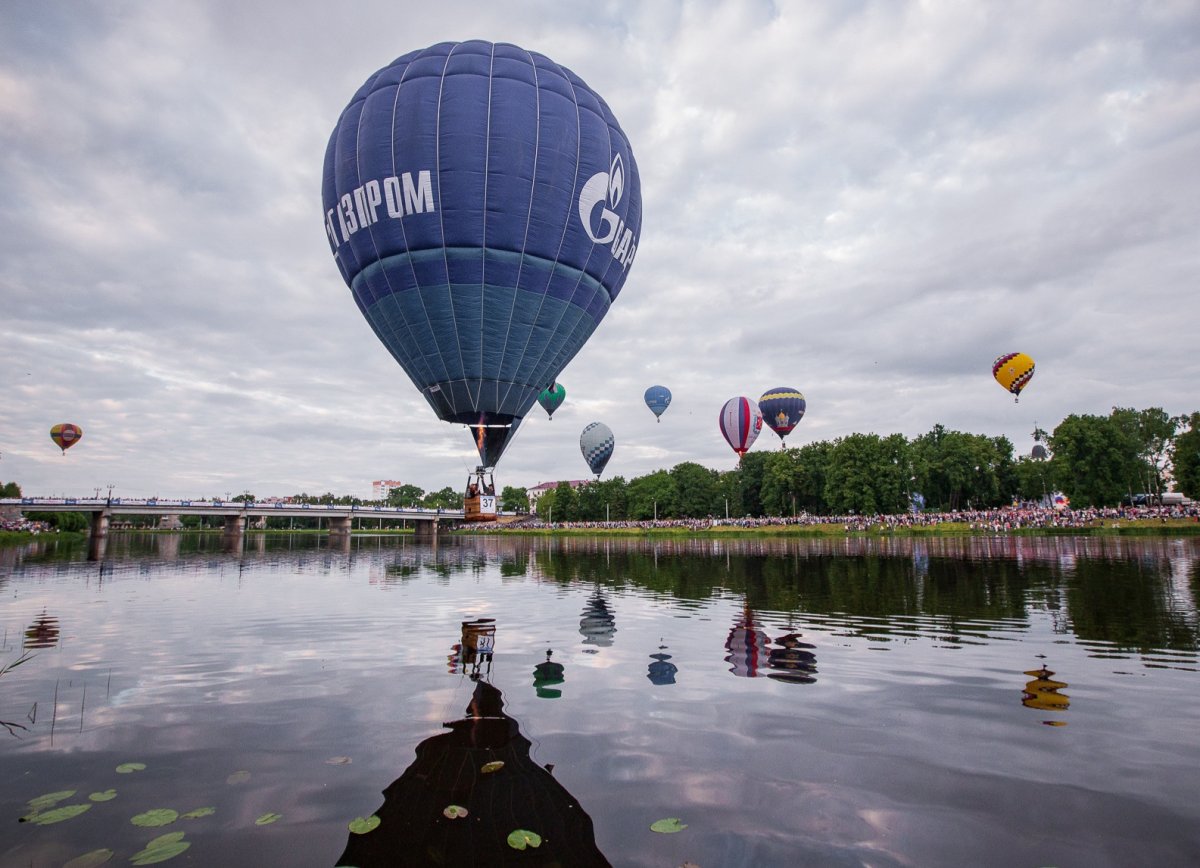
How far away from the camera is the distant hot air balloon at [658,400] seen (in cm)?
9332

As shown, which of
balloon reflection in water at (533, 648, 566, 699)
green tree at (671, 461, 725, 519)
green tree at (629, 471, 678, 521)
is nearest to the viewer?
balloon reflection in water at (533, 648, 566, 699)

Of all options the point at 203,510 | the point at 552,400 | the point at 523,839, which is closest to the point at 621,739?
the point at 523,839

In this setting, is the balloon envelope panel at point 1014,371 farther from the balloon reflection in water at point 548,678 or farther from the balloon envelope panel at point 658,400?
the balloon reflection in water at point 548,678

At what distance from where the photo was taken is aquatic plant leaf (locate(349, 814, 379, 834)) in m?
4.46

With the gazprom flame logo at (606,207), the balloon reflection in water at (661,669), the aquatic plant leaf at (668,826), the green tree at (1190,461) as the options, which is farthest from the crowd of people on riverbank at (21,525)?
the green tree at (1190,461)

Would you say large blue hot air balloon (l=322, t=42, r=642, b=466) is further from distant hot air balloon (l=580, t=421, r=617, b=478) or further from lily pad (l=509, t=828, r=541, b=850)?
distant hot air balloon (l=580, t=421, r=617, b=478)

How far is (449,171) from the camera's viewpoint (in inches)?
945

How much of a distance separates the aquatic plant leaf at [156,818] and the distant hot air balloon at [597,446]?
333ft

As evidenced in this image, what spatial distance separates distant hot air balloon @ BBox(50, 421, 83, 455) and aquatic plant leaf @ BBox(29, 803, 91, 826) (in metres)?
126

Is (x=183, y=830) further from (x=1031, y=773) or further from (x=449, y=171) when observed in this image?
(x=449, y=171)

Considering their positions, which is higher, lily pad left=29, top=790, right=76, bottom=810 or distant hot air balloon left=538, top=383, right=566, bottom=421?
distant hot air balloon left=538, top=383, right=566, bottom=421

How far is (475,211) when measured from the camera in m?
24.2

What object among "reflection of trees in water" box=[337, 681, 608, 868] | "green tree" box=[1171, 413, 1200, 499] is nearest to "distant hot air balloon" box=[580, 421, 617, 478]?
"green tree" box=[1171, 413, 1200, 499]

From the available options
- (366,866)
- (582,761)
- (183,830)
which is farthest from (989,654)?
(183,830)
